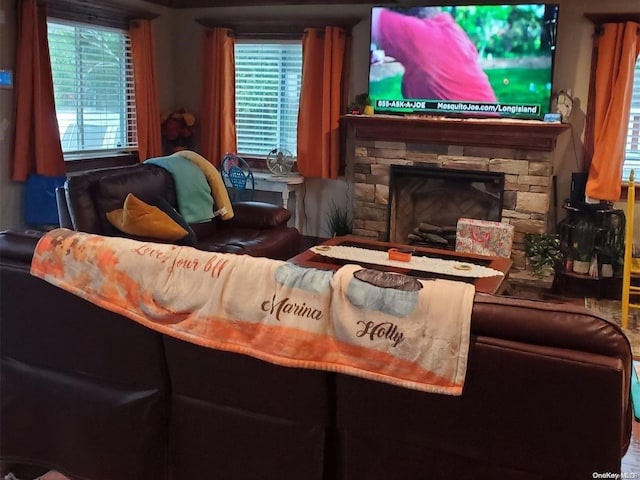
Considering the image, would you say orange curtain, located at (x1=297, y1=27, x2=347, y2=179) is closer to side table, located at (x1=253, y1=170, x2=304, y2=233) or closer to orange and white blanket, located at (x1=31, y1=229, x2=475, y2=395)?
side table, located at (x1=253, y1=170, x2=304, y2=233)

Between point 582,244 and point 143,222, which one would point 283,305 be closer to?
point 143,222

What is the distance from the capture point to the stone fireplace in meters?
4.92

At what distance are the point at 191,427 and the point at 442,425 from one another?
77cm

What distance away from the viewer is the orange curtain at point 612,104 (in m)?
4.72

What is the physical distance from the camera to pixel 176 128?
6.30 m

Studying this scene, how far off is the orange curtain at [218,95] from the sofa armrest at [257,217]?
1508 mm

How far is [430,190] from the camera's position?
561 cm

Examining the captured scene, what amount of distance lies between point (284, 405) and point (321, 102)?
428 centimetres

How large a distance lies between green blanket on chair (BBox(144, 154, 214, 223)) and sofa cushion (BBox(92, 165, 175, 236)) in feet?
0.18

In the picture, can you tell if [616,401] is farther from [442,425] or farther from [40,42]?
[40,42]

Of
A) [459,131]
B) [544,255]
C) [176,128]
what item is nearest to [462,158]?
[459,131]

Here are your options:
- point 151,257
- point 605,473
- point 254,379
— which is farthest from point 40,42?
point 605,473

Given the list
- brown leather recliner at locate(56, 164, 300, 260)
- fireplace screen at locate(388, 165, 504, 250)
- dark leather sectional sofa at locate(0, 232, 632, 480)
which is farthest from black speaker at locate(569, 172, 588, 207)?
dark leather sectional sofa at locate(0, 232, 632, 480)

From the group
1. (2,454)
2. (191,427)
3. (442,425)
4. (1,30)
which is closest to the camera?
(442,425)
